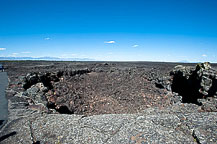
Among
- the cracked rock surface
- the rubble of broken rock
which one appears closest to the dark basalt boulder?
the rubble of broken rock

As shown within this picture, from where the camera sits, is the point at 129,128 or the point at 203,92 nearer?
the point at 129,128

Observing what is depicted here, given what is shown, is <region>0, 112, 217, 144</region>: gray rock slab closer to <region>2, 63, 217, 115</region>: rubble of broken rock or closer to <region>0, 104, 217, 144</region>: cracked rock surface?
<region>0, 104, 217, 144</region>: cracked rock surface

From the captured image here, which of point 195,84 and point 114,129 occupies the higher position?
point 195,84

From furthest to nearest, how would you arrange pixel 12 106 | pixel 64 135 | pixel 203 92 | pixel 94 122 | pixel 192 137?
pixel 203 92, pixel 12 106, pixel 94 122, pixel 64 135, pixel 192 137

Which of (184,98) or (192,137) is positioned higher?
(192,137)

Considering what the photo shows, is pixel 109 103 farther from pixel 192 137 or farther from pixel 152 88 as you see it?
pixel 192 137

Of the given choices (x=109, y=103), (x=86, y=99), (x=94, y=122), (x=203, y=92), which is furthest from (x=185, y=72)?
(x=94, y=122)

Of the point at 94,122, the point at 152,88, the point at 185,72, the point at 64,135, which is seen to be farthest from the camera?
the point at 152,88

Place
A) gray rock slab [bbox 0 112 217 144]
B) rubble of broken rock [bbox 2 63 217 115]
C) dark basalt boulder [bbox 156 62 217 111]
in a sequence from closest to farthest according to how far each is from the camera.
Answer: gray rock slab [bbox 0 112 217 144] → rubble of broken rock [bbox 2 63 217 115] → dark basalt boulder [bbox 156 62 217 111]

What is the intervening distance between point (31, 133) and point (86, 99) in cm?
783

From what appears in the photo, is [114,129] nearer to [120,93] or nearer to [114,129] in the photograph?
[114,129]

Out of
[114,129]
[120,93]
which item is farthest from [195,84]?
[114,129]

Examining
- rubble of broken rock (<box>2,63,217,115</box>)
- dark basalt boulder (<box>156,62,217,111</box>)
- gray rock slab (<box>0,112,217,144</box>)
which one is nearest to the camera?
gray rock slab (<box>0,112,217,144</box>)

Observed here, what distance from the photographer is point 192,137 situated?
3.94 metres
